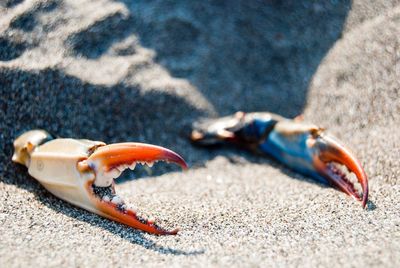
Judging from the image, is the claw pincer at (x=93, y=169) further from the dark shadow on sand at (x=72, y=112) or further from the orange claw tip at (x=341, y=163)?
the orange claw tip at (x=341, y=163)

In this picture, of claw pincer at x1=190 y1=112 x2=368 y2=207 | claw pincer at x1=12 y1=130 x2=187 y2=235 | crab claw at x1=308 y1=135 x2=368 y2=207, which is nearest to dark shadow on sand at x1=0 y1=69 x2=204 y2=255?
claw pincer at x1=12 y1=130 x2=187 y2=235

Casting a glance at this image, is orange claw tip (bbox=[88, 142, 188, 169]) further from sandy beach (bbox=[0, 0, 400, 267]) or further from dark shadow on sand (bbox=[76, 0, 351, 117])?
dark shadow on sand (bbox=[76, 0, 351, 117])

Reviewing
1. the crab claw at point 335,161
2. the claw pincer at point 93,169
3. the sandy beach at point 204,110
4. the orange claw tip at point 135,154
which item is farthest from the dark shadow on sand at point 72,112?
the crab claw at point 335,161

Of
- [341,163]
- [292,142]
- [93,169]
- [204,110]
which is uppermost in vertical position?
[93,169]

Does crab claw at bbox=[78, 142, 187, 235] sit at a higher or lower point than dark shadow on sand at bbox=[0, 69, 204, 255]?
higher

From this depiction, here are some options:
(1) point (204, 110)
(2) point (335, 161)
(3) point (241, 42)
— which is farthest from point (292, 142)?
(3) point (241, 42)

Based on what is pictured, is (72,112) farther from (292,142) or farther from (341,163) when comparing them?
(341,163)

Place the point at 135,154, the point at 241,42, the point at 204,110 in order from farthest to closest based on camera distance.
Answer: the point at 241,42
the point at 204,110
the point at 135,154
